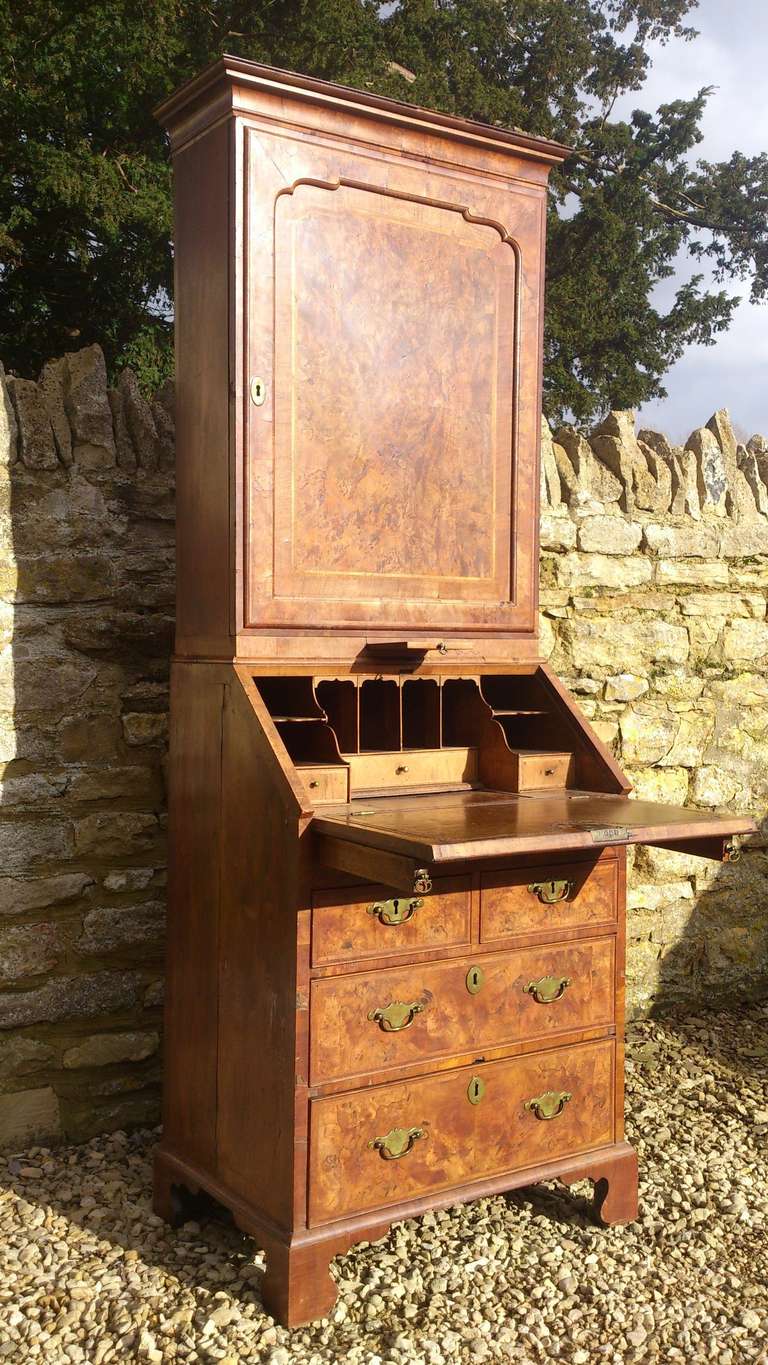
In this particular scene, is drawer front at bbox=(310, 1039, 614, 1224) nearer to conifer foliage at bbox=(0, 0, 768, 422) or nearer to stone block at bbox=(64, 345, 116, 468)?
stone block at bbox=(64, 345, 116, 468)

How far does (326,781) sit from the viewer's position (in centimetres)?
327

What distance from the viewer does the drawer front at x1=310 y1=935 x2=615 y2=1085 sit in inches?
121

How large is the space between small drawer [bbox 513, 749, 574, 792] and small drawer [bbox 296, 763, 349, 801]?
58 cm

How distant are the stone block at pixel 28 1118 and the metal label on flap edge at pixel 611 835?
6.75ft

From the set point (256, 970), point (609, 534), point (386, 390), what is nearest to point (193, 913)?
point (256, 970)

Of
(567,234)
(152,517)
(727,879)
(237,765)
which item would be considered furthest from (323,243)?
(567,234)

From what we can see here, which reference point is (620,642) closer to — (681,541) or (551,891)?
(681,541)

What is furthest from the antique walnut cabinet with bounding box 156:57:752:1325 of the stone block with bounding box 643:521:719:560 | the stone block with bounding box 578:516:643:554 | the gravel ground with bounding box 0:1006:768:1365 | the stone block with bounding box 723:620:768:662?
the stone block with bounding box 723:620:768:662

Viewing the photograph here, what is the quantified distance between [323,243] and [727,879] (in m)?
3.17

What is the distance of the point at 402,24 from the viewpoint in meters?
15.2

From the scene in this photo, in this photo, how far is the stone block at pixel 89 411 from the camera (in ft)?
12.8

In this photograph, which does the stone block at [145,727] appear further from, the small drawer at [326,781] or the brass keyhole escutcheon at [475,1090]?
the brass keyhole escutcheon at [475,1090]

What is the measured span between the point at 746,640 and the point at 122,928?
2810 millimetres

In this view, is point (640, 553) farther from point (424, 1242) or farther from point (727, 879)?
point (424, 1242)
